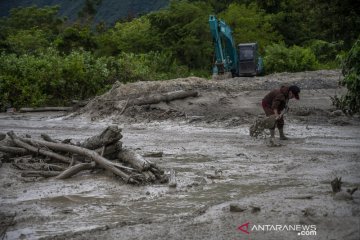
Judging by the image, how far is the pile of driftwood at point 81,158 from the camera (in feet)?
30.2

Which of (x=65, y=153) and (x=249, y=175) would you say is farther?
(x=65, y=153)

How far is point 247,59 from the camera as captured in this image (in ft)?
95.8

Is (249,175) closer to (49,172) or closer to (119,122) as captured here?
(49,172)

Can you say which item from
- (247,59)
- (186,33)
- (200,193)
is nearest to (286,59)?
(247,59)

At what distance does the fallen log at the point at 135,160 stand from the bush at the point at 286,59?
84.7 feet

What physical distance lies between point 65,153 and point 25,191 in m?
1.97

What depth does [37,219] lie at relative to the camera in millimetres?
7129

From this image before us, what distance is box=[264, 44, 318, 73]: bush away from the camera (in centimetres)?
3459

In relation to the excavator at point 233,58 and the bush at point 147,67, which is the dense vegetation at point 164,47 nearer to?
the bush at point 147,67

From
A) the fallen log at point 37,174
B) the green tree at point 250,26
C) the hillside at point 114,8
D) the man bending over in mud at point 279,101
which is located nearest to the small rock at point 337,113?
the man bending over in mud at point 279,101

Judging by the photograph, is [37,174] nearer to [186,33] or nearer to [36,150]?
[36,150]

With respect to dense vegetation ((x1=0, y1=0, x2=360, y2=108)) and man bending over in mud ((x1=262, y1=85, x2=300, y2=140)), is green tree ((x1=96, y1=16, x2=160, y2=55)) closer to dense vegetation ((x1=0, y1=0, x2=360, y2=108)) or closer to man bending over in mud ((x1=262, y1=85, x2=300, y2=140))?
dense vegetation ((x1=0, y1=0, x2=360, y2=108))

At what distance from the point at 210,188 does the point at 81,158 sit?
3018mm

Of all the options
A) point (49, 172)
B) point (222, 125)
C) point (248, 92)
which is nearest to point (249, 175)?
point (49, 172)
